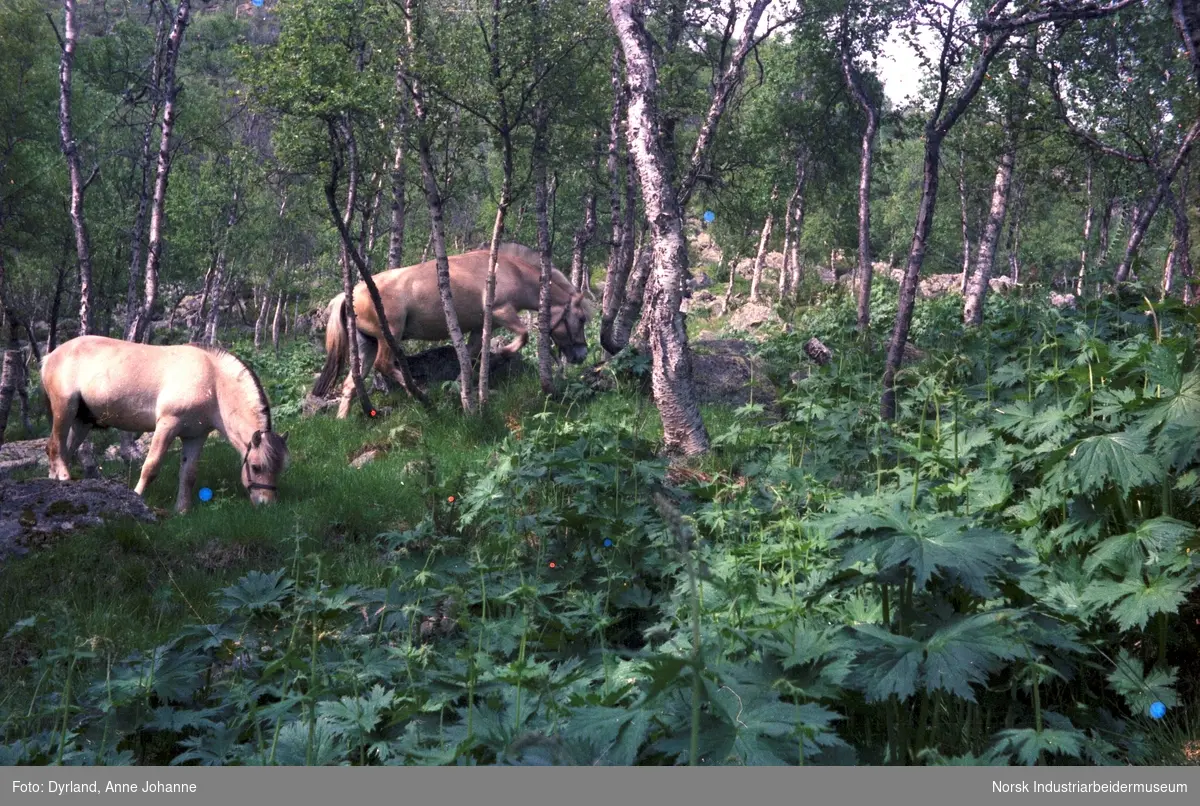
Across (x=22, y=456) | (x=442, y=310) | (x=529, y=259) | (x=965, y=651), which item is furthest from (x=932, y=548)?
(x=22, y=456)

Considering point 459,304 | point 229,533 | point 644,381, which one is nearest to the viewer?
point 229,533

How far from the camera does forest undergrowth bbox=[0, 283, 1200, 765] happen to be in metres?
3.40

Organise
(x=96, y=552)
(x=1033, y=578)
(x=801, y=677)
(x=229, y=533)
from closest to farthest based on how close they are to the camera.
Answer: (x=801, y=677) → (x=1033, y=578) → (x=96, y=552) → (x=229, y=533)

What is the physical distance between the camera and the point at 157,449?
11734 mm

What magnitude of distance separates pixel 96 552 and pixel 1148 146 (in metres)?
25.0

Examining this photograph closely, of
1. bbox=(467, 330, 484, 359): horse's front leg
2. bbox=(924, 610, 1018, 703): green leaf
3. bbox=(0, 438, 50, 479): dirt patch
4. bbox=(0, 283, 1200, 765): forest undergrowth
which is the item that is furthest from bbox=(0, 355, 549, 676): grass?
bbox=(467, 330, 484, 359): horse's front leg

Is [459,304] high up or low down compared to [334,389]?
up

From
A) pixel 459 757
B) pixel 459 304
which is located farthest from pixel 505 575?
pixel 459 304

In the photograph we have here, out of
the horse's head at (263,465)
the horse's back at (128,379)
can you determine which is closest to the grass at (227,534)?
the horse's head at (263,465)

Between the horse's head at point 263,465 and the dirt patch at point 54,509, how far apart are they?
1.46m

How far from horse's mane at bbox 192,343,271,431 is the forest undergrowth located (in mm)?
3740

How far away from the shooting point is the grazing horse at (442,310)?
18.0 m

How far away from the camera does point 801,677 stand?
3658mm

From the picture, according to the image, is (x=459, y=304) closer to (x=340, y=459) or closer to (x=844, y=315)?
(x=340, y=459)
